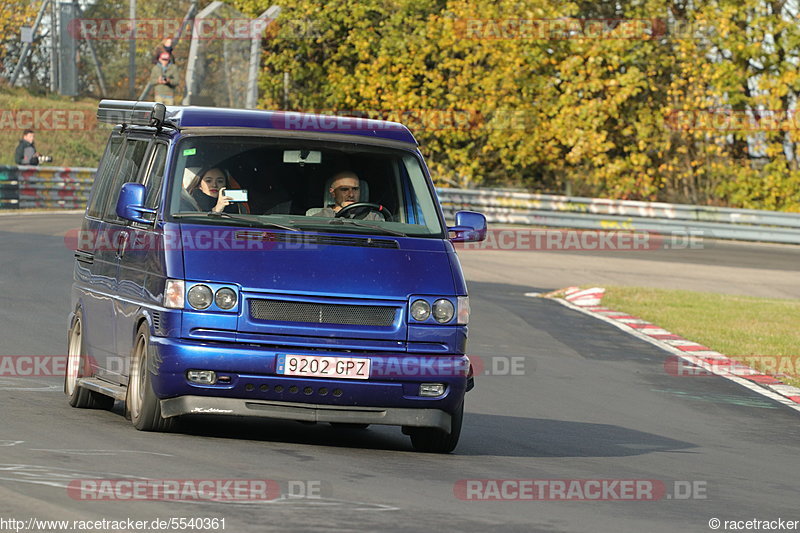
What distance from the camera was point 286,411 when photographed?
28.2 ft

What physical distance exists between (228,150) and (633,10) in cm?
3583

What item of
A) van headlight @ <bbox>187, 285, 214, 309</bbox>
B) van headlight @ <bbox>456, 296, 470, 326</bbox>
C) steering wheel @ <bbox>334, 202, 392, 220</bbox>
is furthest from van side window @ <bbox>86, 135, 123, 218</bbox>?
van headlight @ <bbox>456, 296, 470, 326</bbox>

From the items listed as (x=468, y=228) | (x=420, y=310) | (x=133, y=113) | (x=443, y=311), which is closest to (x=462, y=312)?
(x=443, y=311)

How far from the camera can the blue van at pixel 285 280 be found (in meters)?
8.52

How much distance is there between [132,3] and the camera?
166 feet

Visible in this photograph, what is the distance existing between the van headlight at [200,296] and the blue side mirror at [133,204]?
805mm

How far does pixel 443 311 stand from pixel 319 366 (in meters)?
0.83

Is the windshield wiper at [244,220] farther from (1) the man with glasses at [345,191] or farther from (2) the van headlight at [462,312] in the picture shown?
(2) the van headlight at [462,312]

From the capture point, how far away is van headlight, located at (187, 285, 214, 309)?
852cm

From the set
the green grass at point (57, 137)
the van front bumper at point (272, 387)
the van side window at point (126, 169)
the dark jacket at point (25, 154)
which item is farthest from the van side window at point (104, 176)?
the green grass at point (57, 137)

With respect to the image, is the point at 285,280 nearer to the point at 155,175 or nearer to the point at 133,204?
the point at 133,204

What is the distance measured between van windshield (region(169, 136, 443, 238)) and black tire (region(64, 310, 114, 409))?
1844mm

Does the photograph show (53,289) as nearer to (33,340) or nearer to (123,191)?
(33,340)

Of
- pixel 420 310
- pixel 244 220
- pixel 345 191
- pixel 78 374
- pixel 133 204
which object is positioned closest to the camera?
pixel 420 310
